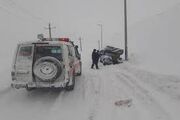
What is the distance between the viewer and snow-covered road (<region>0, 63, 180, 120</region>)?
7.56 m

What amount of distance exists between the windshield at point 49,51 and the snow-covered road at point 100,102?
1572 mm

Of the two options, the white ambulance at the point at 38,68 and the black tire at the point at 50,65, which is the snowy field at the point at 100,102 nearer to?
the white ambulance at the point at 38,68

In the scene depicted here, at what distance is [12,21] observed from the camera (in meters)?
90.3

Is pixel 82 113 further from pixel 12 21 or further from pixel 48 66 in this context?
pixel 12 21

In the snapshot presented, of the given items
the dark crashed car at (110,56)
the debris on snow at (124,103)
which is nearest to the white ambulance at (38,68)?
the debris on snow at (124,103)

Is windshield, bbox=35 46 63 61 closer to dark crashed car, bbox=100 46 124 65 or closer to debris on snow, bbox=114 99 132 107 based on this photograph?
debris on snow, bbox=114 99 132 107

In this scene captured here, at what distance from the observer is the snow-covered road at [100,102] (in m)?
7.56

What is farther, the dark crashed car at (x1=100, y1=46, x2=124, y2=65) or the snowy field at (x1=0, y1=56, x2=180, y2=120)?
the dark crashed car at (x1=100, y1=46, x2=124, y2=65)

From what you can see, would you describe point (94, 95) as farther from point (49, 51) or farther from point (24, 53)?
point (24, 53)

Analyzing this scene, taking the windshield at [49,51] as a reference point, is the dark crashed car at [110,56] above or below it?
below

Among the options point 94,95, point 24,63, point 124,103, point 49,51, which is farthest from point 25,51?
point 124,103

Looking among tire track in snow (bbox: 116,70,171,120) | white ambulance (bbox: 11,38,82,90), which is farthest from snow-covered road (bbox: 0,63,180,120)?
white ambulance (bbox: 11,38,82,90)

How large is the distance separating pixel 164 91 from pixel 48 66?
4242mm

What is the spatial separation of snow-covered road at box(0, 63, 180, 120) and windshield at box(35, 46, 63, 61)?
1.57 m
